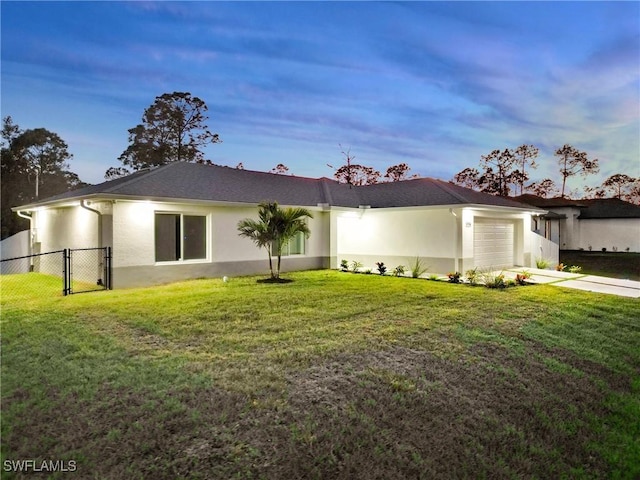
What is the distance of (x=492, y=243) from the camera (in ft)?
54.8

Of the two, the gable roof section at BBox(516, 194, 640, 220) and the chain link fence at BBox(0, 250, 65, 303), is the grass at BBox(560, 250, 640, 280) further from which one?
the chain link fence at BBox(0, 250, 65, 303)

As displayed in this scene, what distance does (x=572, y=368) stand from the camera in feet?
18.8

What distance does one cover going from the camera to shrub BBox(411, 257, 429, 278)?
574 inches

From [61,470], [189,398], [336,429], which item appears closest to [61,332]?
[189,398]

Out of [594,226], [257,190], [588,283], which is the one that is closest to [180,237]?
[257,190]

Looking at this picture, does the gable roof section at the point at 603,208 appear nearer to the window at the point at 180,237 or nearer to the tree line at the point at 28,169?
the window at the point at 180,237

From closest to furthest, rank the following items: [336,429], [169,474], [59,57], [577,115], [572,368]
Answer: [169,474] → [336,429] → [572,368] → [59,57] → [577,115]

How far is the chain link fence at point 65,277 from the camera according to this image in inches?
431

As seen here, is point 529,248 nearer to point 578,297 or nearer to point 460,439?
point 578,297

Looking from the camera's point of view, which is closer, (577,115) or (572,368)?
(572,368)

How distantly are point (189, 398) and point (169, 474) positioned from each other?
1.22 m

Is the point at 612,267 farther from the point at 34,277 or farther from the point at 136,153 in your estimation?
the point at 136,153

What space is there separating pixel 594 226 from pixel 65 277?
123ft

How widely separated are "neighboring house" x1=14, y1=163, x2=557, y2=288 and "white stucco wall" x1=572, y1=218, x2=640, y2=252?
17.7 meters
